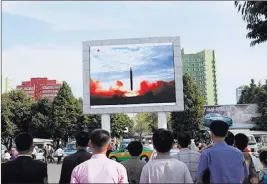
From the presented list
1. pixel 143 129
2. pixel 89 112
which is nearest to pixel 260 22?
pixel 89 112

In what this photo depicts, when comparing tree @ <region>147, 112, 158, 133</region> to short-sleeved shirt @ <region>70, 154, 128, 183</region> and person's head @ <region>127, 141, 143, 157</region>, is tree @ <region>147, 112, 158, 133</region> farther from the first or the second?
short-sleeved shirt @ <region>70, 154, 128, 183</region>

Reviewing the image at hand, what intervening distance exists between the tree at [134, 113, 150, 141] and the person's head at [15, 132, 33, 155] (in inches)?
2458

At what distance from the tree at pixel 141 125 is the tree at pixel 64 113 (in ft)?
85.8

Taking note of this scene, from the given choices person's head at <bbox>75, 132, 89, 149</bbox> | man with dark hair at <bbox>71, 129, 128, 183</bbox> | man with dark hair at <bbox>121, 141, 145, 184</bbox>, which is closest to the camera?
man with dark hair at <bbox>71, 129, 128, 183</bbox>

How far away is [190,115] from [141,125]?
79.0ft

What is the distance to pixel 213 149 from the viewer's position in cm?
385

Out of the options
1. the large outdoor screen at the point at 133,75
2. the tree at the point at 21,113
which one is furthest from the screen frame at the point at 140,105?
the tree at the point at 21,113

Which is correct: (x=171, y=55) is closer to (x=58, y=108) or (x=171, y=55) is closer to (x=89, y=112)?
(x=89, y=112)

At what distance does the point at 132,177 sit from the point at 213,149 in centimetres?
138

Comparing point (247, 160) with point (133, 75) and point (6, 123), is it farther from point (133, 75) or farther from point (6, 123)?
point (6, 123)

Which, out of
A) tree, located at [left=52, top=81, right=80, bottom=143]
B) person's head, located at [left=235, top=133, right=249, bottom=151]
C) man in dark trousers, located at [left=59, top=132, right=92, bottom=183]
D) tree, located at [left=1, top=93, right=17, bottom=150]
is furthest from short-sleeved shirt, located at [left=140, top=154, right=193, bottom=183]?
tree, located at [left=52, top=81, right=80, bottom=143]

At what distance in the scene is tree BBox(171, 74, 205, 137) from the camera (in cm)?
4462

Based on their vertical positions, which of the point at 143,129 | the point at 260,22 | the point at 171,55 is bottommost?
the point at 143,129

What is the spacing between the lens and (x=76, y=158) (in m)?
4.41
